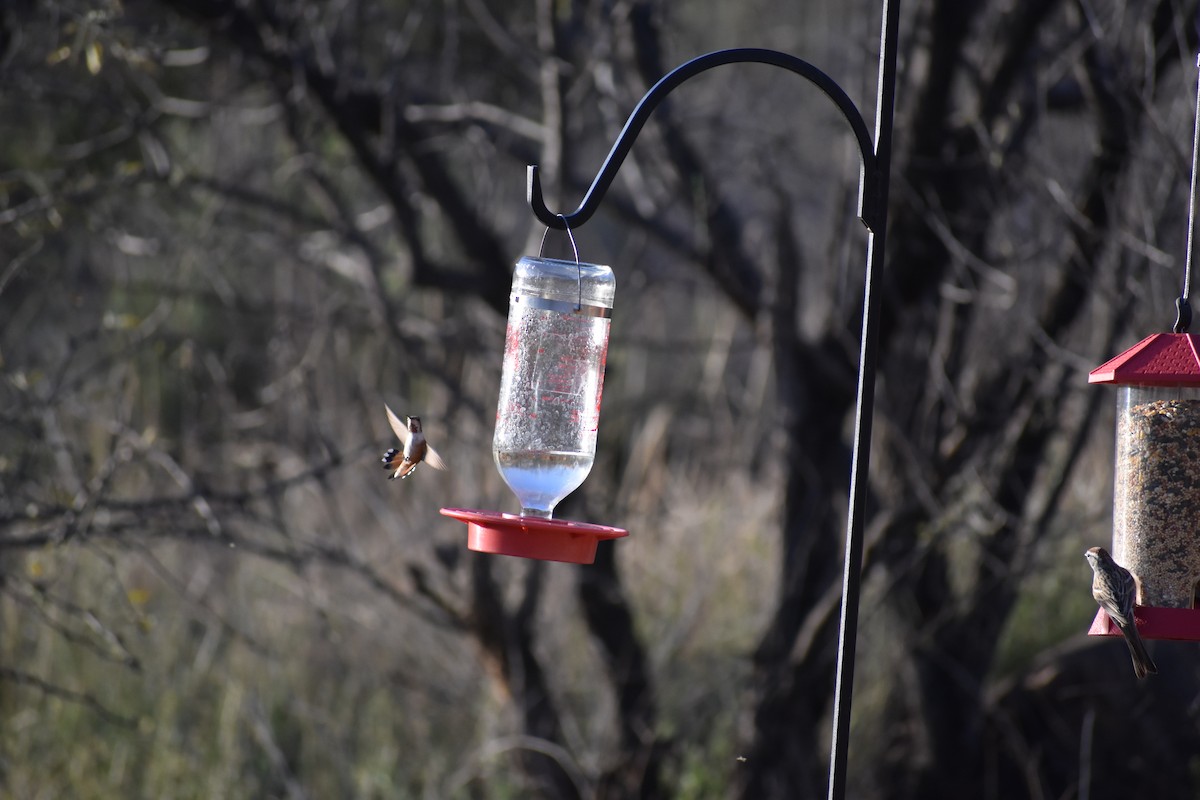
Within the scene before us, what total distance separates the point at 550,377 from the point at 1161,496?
1389 millimetres

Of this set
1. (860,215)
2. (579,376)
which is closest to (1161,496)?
(860,215)

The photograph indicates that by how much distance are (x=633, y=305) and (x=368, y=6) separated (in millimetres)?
2867

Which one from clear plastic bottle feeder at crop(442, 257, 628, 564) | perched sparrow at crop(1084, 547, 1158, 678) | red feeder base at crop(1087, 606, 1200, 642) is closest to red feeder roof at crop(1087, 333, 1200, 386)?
perched sparrow at crop(1084, 547, 1158, 678)

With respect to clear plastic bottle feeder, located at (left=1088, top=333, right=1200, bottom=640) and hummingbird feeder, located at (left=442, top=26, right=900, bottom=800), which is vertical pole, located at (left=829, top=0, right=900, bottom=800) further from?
clear plastic bottle feeder, located at (left=1088, top=333, right=1200, bottom=640)

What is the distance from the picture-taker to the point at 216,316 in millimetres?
9859

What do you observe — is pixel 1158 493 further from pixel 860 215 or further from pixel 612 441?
pixel 612 441

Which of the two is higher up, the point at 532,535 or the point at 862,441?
the point at 862,441

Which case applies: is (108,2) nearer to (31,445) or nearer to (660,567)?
(31,445)

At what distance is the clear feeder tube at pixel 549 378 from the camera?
105 inches

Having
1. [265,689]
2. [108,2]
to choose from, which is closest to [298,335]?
[265,689]

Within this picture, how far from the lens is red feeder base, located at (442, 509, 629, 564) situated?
2.29m

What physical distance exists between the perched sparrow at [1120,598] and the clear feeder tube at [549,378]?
3.49 ft

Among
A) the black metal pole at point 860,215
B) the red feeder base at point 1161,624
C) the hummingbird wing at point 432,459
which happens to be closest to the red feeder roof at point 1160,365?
the red feeder base at point 1161,624

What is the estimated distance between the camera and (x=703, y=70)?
228cm
